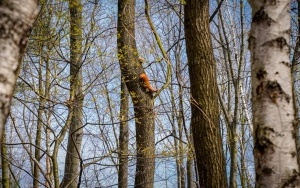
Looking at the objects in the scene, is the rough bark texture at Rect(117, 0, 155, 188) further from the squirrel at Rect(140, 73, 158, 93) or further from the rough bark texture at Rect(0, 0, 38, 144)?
the rough bark texture at Rect(0, 0, 38, 144)

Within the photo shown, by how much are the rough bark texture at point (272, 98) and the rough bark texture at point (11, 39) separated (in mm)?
1328

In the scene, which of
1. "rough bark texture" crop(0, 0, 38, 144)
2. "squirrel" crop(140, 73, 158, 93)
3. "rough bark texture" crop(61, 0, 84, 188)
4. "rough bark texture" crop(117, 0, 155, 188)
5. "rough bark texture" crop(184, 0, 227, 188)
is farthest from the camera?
"squirrel" crop(140, 73, 158, 93)

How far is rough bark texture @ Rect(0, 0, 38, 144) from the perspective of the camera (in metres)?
1.37

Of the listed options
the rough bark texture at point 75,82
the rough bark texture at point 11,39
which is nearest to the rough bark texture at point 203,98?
the rough bark texture at point 75,82

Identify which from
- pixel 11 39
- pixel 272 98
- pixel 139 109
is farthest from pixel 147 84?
pixel 11 39

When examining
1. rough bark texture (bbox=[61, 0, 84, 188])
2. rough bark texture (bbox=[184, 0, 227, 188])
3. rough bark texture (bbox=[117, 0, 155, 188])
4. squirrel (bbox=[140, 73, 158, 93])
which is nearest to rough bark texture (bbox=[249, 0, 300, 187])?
rough bark texture (bbox=[184, 0, 227, 188])

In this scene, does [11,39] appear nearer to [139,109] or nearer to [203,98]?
[203,98]

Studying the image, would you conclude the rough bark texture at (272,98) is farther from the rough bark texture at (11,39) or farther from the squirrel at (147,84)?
the squirrel at (147,84)

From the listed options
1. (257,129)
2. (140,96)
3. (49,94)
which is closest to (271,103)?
(257,129)

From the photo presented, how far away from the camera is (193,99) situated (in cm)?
419

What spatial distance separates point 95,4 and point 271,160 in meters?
4.91

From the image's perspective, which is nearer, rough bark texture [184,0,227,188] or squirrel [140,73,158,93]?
rough bark texture [184,0,227,188]

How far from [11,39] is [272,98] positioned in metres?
1.43

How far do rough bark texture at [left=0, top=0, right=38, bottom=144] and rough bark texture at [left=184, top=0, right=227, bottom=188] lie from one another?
287 centimetres
